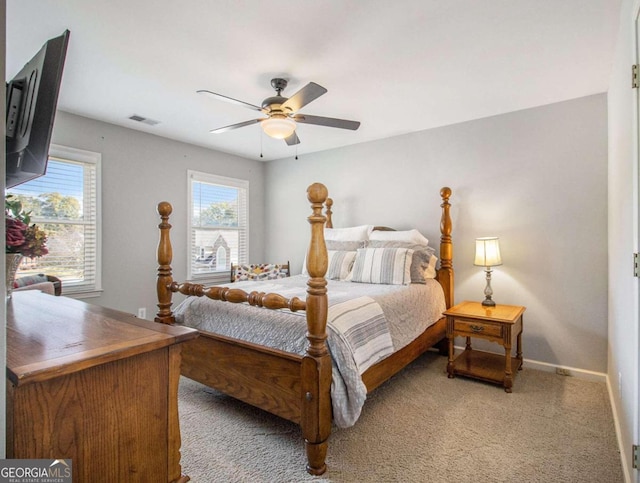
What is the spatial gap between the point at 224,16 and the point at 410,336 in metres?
2.52

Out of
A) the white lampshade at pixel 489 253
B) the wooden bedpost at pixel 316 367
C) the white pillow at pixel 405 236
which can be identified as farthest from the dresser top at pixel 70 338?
the white pillow at pixel 405 236

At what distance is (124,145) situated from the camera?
3732 millimetres

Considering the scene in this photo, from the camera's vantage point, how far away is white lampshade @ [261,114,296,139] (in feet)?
8.33

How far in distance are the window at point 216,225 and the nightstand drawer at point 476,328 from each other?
317 centimetres

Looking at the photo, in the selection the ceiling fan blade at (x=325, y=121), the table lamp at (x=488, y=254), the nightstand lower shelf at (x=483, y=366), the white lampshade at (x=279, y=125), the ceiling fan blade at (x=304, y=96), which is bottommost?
the nightstand lower shelf at (x=483, y=366)

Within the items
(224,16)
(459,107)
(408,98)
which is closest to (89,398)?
(224,16)

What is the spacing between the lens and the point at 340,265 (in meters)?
3.67

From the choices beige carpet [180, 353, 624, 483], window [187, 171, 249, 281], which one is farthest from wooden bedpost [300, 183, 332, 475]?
window [187, 171, 249, 281]

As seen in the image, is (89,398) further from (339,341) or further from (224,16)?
(224,16)

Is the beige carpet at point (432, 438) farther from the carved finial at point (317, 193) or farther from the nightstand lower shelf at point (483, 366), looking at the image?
the carved finial at point (317, 193)

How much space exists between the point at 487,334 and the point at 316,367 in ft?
5.66

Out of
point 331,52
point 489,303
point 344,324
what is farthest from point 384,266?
point 331,52

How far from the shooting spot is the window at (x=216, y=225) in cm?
446

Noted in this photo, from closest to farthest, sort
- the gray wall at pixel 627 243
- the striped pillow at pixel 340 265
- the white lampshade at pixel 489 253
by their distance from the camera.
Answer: the gray wall at pixel 627 243 → the white lampshade at pixel 489 253 → the striped pillow at pixel 340 265
